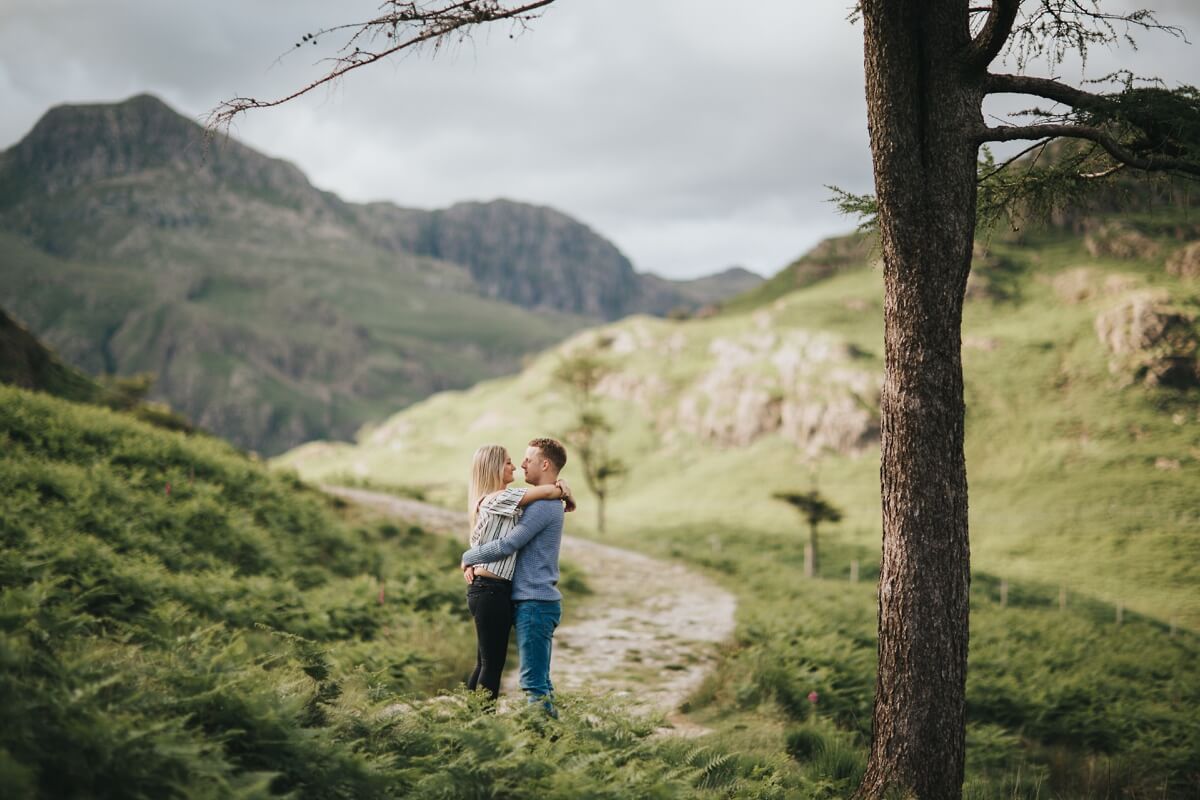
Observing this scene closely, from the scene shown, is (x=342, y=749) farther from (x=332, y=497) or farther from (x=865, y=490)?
(x=865, y=490)

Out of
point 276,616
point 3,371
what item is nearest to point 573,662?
point 276,616

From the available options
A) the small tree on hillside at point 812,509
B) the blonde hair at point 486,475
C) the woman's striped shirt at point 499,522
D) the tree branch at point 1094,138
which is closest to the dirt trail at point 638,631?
the woman's striped shirt at point 499,522

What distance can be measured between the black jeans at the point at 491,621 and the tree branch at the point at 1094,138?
493cm

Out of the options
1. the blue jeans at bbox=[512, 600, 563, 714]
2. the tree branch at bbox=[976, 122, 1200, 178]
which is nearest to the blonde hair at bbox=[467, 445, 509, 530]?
the blue jeans at bbox=[512, 600, 563, 714]

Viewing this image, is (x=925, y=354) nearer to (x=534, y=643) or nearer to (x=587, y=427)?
(x=534, y=643)

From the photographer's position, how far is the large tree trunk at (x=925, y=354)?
486cm

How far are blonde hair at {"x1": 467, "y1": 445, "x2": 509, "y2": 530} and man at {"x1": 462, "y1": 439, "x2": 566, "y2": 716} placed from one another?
301mm

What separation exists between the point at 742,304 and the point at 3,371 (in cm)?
11607

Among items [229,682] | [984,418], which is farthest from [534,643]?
[984,418]

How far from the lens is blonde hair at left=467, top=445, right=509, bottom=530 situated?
581cm

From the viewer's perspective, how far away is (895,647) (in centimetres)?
500

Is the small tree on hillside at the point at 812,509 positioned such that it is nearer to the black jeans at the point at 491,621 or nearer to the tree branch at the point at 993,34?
the black jeans at the point at 491,621

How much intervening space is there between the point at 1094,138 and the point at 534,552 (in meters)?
5.31

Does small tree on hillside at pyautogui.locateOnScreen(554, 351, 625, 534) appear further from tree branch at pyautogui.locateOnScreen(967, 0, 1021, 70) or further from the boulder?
the boulder
